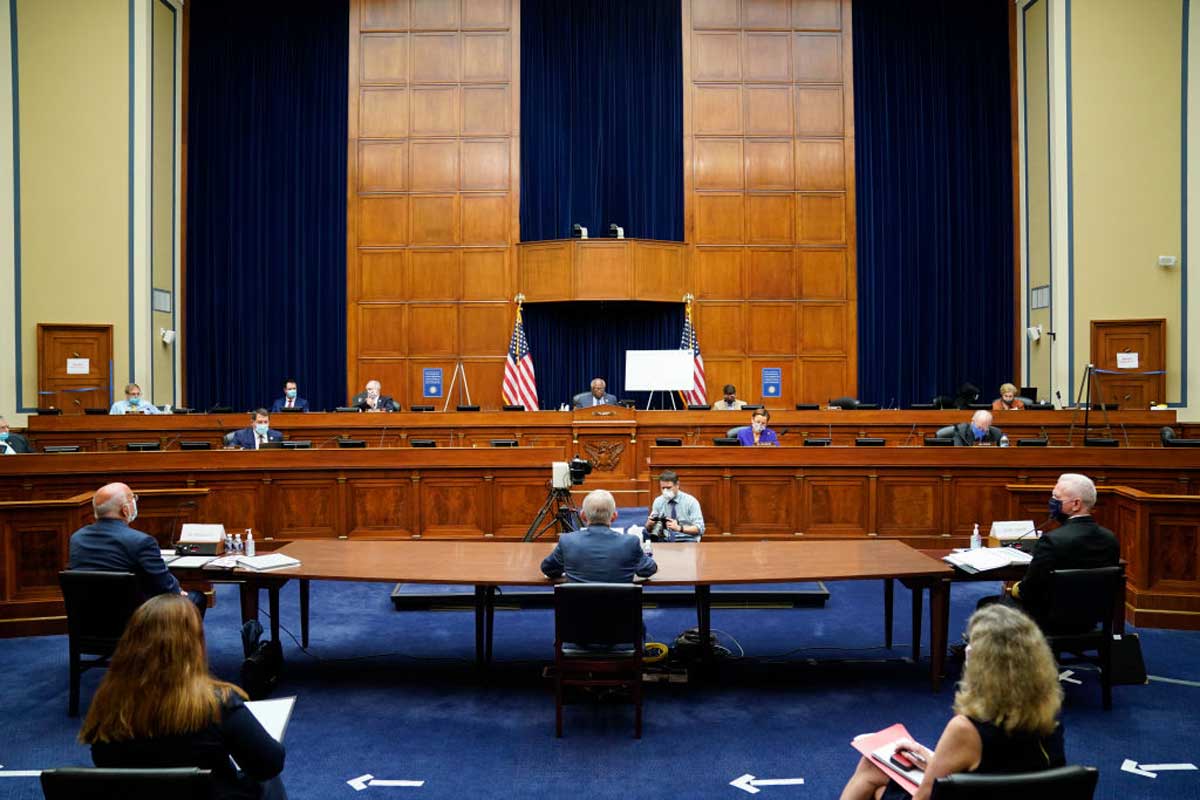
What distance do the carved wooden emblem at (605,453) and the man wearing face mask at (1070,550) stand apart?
6446mm

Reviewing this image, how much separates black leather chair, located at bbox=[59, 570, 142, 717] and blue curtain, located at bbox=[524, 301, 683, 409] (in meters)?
10.6

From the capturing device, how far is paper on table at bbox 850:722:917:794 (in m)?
2.64

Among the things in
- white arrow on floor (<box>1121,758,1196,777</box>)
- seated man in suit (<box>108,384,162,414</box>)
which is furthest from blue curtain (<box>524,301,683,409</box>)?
white arrow on floor (<box>1121,758,1196,777</box>)

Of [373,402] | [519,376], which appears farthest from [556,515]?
[519,376]

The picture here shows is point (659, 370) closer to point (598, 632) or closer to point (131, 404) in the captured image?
point (131, 404)

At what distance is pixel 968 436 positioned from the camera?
873 centimetres

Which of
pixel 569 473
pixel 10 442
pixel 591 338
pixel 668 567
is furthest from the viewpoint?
pixel 591 338

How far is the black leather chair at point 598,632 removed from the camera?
4172 millimetres

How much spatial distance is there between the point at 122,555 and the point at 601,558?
91.0 inches

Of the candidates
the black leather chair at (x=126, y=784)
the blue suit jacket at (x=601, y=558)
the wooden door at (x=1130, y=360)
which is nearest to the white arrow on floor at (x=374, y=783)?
the blue suit jacket at (x=601, y=558)

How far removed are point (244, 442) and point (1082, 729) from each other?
25.6 ft

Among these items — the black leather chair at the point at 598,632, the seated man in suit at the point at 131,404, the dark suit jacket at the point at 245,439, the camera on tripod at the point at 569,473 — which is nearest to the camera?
the black leather chair at the point at 598,632

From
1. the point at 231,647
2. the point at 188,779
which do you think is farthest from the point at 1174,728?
the point at 231,647

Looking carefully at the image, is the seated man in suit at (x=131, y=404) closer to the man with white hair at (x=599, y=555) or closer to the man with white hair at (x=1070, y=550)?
the man with white hair at (x=599, y=555)
